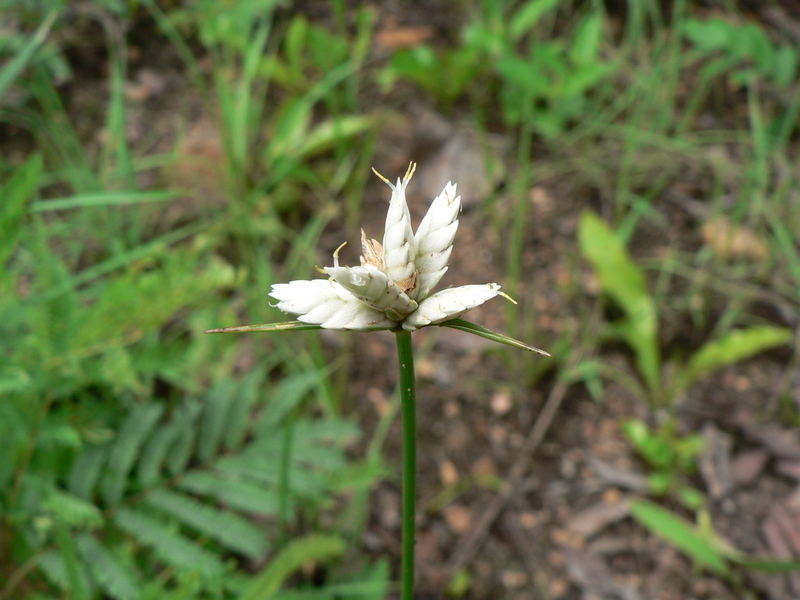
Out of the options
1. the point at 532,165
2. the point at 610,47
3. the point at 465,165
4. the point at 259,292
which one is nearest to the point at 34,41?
the point at 259,292

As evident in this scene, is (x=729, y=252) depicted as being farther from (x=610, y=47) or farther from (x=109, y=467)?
(x=109, y=467)

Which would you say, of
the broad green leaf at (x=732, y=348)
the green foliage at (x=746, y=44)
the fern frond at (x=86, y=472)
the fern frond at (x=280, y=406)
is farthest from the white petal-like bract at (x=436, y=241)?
the green foliage at (x=746, y=44)

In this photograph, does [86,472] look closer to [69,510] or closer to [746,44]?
[69,510]

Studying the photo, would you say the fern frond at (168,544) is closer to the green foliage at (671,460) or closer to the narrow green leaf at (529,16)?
the green foliage at (671,460)

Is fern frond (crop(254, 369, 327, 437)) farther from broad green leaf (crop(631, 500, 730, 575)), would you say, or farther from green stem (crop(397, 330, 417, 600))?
broad green leaf (crop(631, 500, 730, 575))

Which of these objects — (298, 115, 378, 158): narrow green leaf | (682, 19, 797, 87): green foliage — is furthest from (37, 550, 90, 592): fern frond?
(682, 19, 797, 87): green foliage
